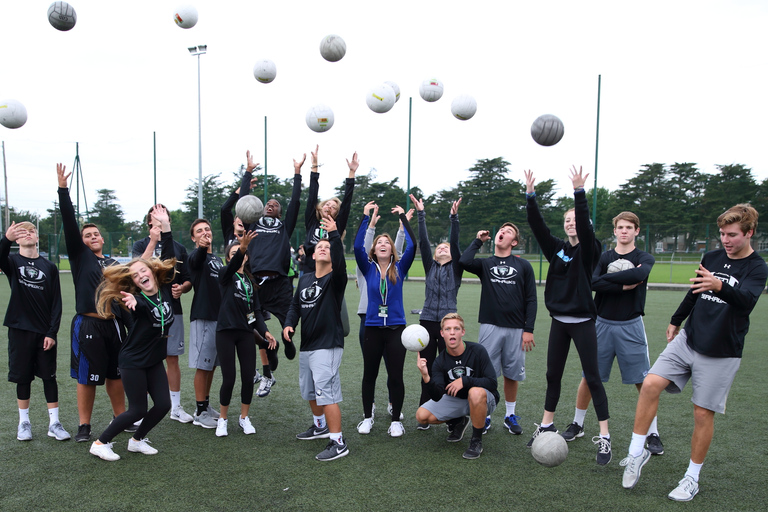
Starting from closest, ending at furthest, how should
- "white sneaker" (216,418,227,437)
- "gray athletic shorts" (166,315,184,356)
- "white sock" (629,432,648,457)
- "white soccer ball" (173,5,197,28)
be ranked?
1. "white sock" (629,432,648,457)
2. "white sneaker" (216,418,227,437)
3. "gray athletic shorts" (166,315,184,356)
4. "white soccer ball" (173,5,197,28)

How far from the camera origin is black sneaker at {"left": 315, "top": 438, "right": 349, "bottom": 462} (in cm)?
404

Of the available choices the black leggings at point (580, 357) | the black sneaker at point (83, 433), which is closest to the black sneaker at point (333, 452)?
the black leggings at point (580, 357)

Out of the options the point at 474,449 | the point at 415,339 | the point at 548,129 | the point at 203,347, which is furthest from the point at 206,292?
the point at 548,129

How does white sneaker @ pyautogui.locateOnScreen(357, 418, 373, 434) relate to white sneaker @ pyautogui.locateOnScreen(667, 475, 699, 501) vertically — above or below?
below

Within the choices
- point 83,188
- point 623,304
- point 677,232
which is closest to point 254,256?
point 623,304

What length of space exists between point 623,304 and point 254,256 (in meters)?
3.86

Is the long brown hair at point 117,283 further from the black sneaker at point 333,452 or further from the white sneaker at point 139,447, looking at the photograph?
the black sneaker at point 333,452

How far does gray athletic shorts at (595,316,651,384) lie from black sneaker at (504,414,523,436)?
0.84 meters

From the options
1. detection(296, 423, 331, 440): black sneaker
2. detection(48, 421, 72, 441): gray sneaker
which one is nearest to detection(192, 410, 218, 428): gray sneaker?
detection(296, 423, 331, 440): black sneaker

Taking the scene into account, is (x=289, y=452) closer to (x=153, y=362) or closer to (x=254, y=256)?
(x=153, y=362)

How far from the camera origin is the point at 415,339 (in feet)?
14.5

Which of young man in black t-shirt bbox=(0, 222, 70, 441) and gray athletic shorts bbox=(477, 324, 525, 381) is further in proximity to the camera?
gray athletic shorts bbox=(477, 324, 525, 381)

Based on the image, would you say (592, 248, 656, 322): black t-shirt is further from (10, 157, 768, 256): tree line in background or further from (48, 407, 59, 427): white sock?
(10, 157, 768, 256): tree line in background

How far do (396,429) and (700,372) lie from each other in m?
2.41
